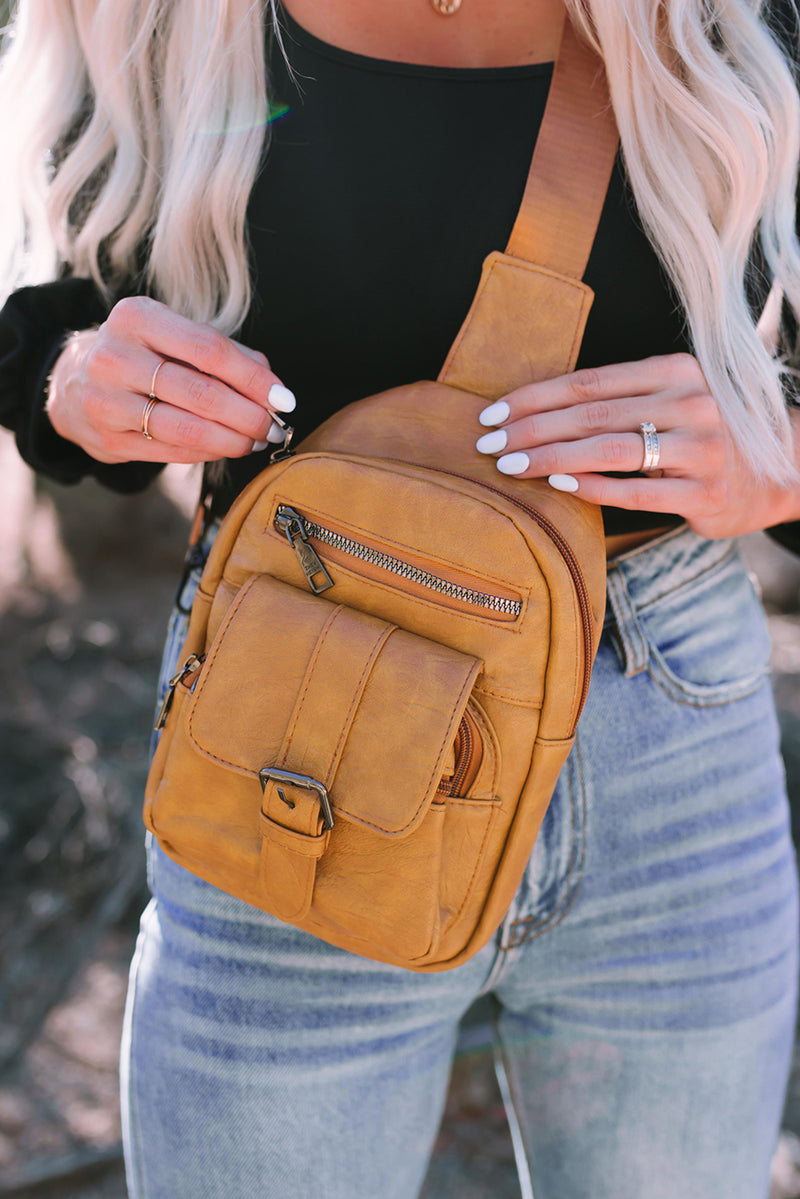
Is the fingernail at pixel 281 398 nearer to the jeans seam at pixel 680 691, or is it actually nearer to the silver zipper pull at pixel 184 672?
the silver zipper pull at pixel 184 672

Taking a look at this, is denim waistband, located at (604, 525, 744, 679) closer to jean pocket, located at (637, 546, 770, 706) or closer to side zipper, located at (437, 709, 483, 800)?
jean pocket, located at (637, 546, 770, 706)

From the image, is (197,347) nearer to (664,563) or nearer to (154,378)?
(154,378)

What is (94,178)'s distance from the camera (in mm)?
1315

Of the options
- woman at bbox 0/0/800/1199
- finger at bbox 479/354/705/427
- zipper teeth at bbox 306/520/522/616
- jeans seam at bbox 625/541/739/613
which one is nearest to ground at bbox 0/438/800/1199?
woman at bbox 0/0/800/1199

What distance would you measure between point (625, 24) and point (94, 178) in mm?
789

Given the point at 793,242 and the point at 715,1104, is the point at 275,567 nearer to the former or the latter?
the point at 793,242

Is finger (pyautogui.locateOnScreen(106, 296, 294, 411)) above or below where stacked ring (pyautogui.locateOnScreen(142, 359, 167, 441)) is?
above

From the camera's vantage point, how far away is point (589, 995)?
116 cm

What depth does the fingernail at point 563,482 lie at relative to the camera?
0.99 m

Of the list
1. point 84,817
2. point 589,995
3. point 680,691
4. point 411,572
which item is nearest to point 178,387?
point 411,572

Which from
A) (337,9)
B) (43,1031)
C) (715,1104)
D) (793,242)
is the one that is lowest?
(43,1031)

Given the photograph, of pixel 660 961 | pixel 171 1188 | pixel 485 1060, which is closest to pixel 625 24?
pixel 660 961

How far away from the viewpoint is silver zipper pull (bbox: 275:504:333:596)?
39.0 inches

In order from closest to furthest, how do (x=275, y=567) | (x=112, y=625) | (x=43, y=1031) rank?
(x=275, y=567) → (x=43, y=1031) → (x=112, y=625)
